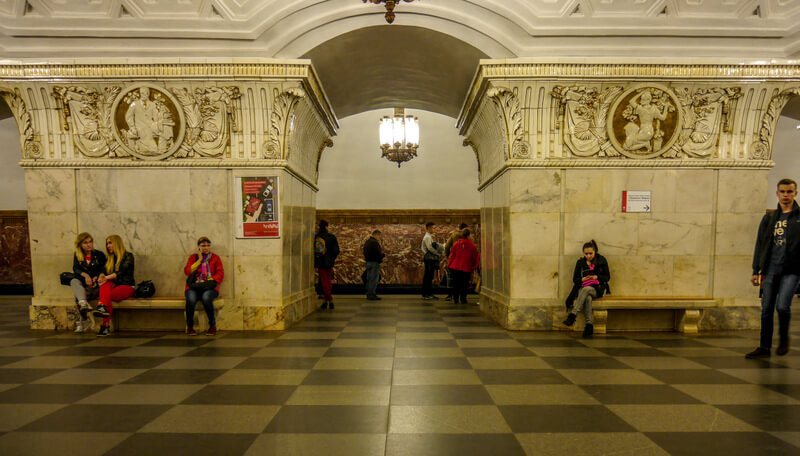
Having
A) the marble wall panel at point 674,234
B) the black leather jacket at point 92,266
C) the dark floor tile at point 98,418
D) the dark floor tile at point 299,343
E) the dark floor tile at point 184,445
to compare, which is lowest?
the dark floor tile at point 299,343

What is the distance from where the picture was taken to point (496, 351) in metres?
5.32

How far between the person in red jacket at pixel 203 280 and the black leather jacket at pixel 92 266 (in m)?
1.32

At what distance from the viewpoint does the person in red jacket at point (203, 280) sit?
6.29 metres

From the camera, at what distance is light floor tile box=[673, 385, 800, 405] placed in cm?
353

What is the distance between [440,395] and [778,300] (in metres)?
4.19

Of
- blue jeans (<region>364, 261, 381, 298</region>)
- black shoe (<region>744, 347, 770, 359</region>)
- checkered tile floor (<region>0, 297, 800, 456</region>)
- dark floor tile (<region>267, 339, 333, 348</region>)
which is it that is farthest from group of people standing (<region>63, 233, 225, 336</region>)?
black shoe (<region>744, 347, 770, 359</region>)

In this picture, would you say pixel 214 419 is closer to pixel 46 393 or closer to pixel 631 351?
pixel 46 393

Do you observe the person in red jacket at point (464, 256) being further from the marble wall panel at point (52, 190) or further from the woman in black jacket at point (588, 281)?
the marble wall panel at point (52, 190)

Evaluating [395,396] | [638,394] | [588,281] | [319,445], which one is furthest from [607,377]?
[319,445]

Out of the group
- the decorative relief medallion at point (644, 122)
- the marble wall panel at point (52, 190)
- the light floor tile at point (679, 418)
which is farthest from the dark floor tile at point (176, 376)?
the decorative relief medallion at point (644, 122)

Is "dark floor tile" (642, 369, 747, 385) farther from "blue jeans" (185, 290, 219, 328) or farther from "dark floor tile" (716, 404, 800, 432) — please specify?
"blue jeans" (185, 290, 219, 328)

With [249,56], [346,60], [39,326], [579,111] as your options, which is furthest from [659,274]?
[39,326]

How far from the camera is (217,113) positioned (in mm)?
6809

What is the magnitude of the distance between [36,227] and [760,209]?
1155cm
